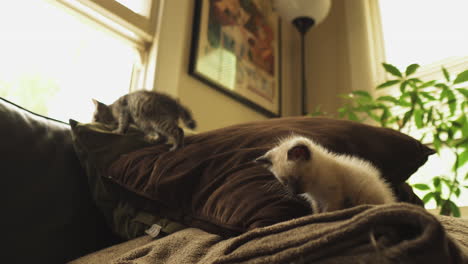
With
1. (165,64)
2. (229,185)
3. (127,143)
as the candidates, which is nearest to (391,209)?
(229,185)

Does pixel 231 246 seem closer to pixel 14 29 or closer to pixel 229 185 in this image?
pixel 229 185

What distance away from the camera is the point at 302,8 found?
80.9 inches

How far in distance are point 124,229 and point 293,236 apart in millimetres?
584

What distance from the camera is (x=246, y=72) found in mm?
2318

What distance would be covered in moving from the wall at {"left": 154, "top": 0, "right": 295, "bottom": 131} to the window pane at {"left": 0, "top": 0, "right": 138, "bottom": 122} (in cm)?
18

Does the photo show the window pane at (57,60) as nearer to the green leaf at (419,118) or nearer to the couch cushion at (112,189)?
the couch cushion at (112,189)

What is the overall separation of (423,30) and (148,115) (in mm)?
2062

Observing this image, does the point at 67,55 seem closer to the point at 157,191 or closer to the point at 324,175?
the point at 157,191

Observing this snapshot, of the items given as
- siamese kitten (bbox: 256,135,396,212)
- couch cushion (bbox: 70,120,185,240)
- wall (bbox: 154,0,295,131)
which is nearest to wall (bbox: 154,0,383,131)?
wall (bbox: 154,0,295,131)

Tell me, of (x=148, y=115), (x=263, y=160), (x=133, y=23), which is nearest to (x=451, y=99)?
(x=263, y=160)

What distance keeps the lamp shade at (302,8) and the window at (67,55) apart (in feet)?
2.75

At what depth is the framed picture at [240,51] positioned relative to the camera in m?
2.03

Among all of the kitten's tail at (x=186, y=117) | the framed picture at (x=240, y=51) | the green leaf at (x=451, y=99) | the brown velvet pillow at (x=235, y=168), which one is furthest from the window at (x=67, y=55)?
the green leaf at (x=451, y=99)

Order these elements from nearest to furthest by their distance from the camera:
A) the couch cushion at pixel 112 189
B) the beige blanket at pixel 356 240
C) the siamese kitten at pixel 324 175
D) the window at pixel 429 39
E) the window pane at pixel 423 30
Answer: the beige blanket at pixel 356 240 < the siamese kitten at pixel 324 175 < the couch cushion at pixel 112 189 < the window at pixel 429 39 < the window pane at pixel 423 30
